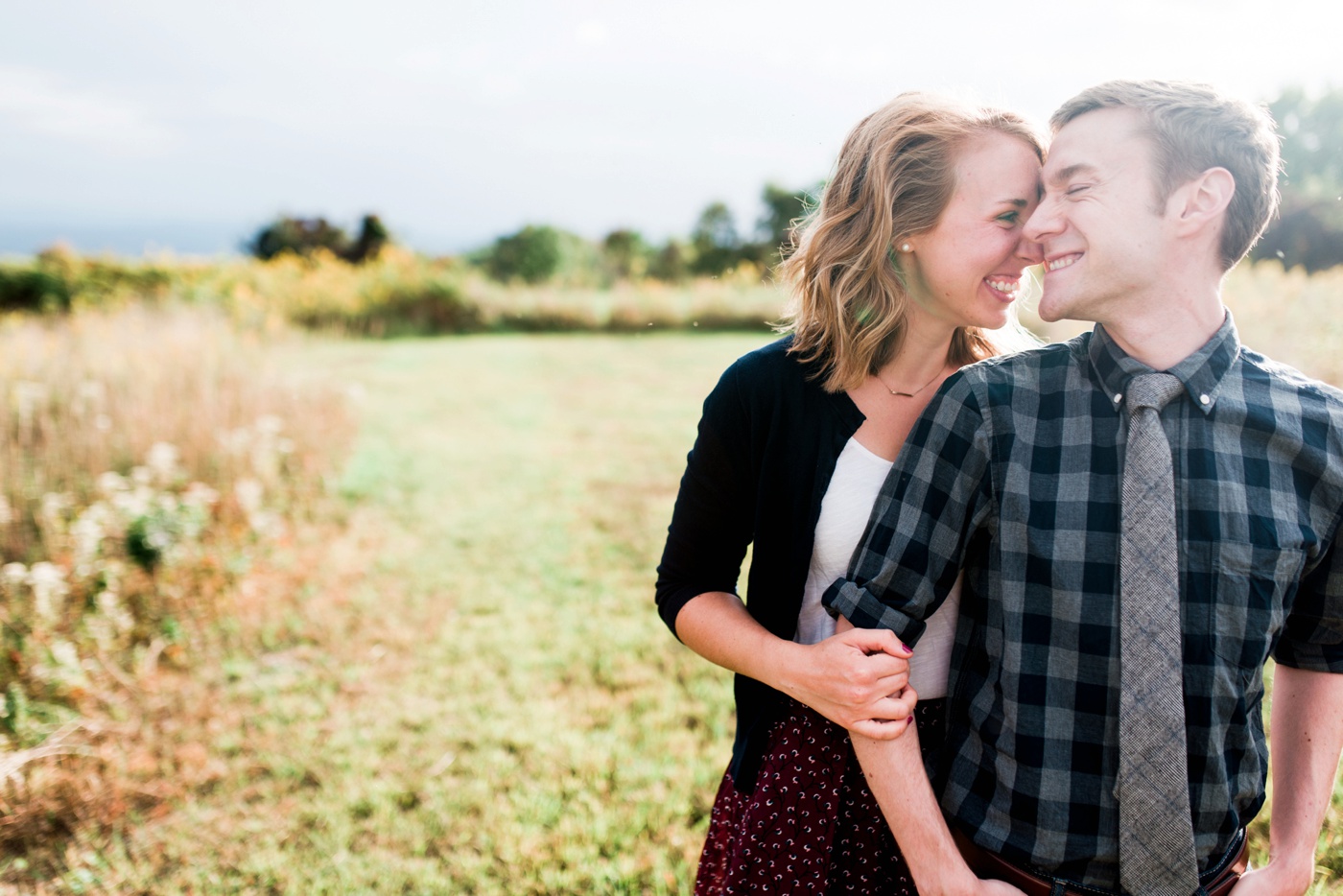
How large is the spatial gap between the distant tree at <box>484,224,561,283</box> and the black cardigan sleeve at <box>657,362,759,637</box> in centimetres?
1931

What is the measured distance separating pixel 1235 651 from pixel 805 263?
1.09 meters

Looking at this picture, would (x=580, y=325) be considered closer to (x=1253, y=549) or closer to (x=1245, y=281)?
(x=1245, y=281)

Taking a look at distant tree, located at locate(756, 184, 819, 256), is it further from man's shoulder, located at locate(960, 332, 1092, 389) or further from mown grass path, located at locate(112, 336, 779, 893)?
man's shoulder, located at locate(960, 332, 1092, 389)

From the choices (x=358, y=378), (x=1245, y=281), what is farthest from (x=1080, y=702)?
(x=358, y=378)

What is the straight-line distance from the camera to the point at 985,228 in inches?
65.8

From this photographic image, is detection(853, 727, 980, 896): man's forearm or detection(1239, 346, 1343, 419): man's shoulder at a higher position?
detection(1239, 346, 1343, 419): man's shoulder

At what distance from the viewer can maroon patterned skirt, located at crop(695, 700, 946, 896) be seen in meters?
1.67

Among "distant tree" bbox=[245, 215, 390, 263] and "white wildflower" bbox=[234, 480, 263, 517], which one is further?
"distant tree" bbox=[245, 215, 390, 263]

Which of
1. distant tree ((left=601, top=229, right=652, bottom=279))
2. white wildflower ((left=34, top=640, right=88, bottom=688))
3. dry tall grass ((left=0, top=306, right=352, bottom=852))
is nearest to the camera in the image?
dry tall grass ((left=0, top=306, right=352, bottom=852))

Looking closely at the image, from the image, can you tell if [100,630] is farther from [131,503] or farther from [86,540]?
[131,503]

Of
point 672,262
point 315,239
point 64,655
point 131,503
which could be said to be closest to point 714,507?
point 64,655

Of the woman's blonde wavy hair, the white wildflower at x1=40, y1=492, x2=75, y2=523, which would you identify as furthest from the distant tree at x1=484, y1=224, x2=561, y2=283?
the woman's blonde wavy hair

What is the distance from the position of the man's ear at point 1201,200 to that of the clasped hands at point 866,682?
2.85 feet

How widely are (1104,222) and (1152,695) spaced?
0.78 m
